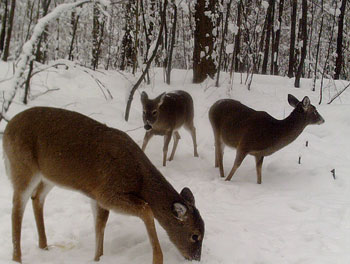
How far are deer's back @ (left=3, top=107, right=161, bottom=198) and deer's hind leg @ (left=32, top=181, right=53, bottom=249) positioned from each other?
48cm

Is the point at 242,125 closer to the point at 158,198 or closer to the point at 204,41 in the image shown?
the point at 158,198

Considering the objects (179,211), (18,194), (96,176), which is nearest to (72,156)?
(96,176)

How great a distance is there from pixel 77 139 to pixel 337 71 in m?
14.7

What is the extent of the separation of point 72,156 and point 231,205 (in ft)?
9.05

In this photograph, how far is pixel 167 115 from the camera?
8375 mm

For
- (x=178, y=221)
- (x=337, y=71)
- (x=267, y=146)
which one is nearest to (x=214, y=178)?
(x=267, y=146)

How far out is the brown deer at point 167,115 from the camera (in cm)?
799

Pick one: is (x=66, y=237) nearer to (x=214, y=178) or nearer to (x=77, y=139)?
(x=77, y=139)

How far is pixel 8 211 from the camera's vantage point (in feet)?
15.9

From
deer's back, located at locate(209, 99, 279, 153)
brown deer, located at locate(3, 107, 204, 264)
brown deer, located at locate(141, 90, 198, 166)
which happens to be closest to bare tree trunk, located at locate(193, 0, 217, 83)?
brown deer, located at locate(141, 90, 198, 166)

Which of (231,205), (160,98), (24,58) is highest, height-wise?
(24,58)

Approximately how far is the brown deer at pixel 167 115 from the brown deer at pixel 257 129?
41.8 inches

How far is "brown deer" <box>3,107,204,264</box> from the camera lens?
3922 millimetres

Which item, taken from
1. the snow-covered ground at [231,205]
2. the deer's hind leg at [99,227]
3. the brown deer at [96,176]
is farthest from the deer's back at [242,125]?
the deer's hind leg at [99,227]
